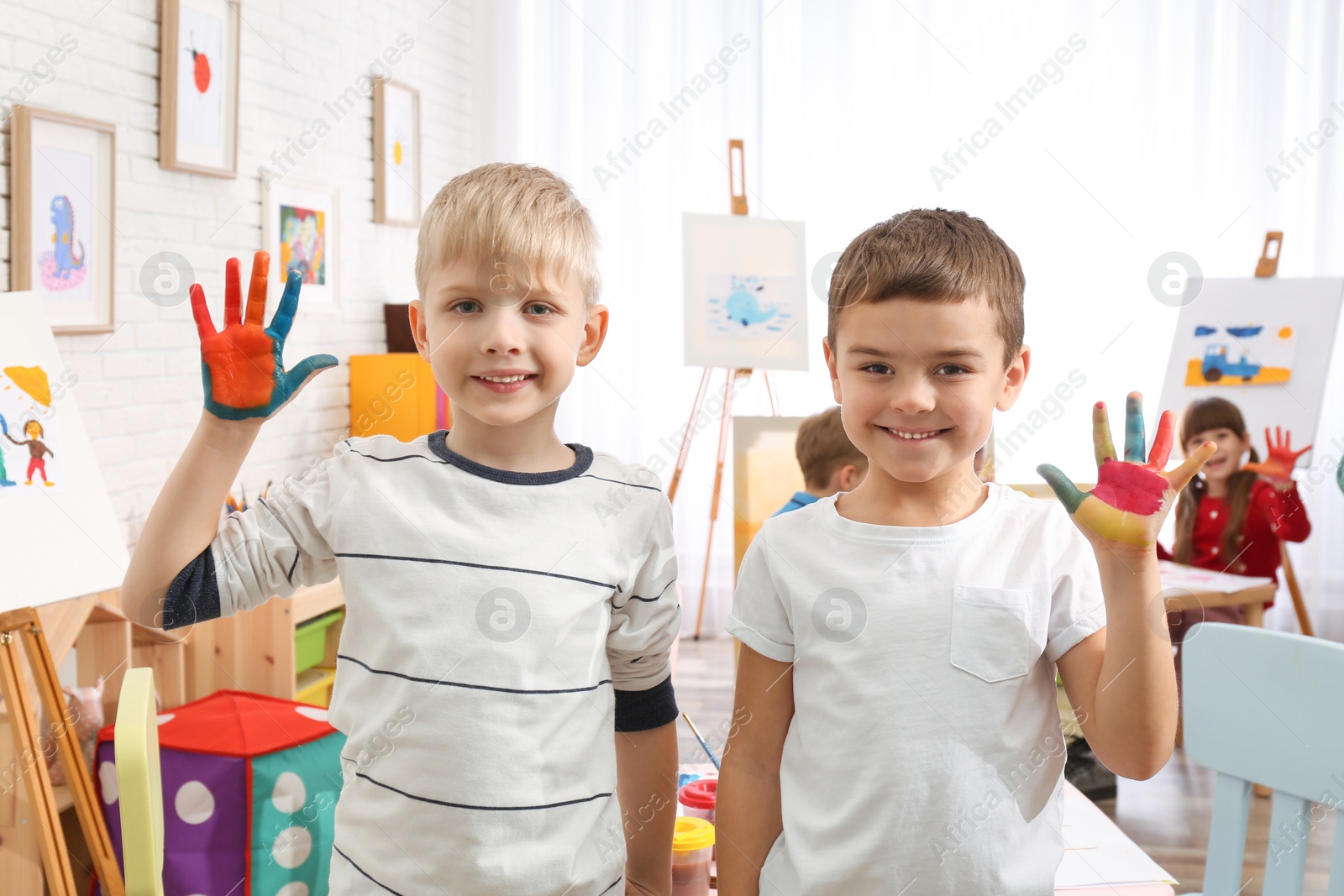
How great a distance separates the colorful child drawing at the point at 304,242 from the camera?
3.41 meters

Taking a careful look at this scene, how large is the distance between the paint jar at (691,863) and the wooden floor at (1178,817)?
0.91 m

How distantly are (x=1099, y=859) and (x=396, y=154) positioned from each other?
12.0 feet

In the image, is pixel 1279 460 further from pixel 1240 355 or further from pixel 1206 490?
pixel 1240 355

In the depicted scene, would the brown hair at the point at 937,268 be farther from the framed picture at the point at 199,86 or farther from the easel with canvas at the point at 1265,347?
the easel with canvas at the point at 1265,347

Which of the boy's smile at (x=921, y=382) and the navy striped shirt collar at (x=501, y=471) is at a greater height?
the boy's smile at (x=921, y=382)

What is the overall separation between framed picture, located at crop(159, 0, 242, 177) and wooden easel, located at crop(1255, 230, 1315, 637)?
11.3 feet

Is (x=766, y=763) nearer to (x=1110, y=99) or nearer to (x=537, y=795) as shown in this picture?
(x=537, y=795)

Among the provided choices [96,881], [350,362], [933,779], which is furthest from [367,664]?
[350,362]

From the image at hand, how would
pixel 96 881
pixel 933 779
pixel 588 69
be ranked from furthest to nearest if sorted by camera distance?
pixel 588 69, pixel 96 881, pixel 933 779

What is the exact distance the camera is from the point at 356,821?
95 cm

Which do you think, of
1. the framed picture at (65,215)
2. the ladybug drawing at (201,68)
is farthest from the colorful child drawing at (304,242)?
the framed picture at (65,215)

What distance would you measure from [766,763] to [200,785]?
1.39 meters

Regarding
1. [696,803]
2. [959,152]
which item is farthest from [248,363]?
[959,152]

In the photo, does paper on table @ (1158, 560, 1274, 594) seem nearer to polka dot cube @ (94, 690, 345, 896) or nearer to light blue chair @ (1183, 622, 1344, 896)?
light blue chair @ (1183, 622, 1344, 896)
